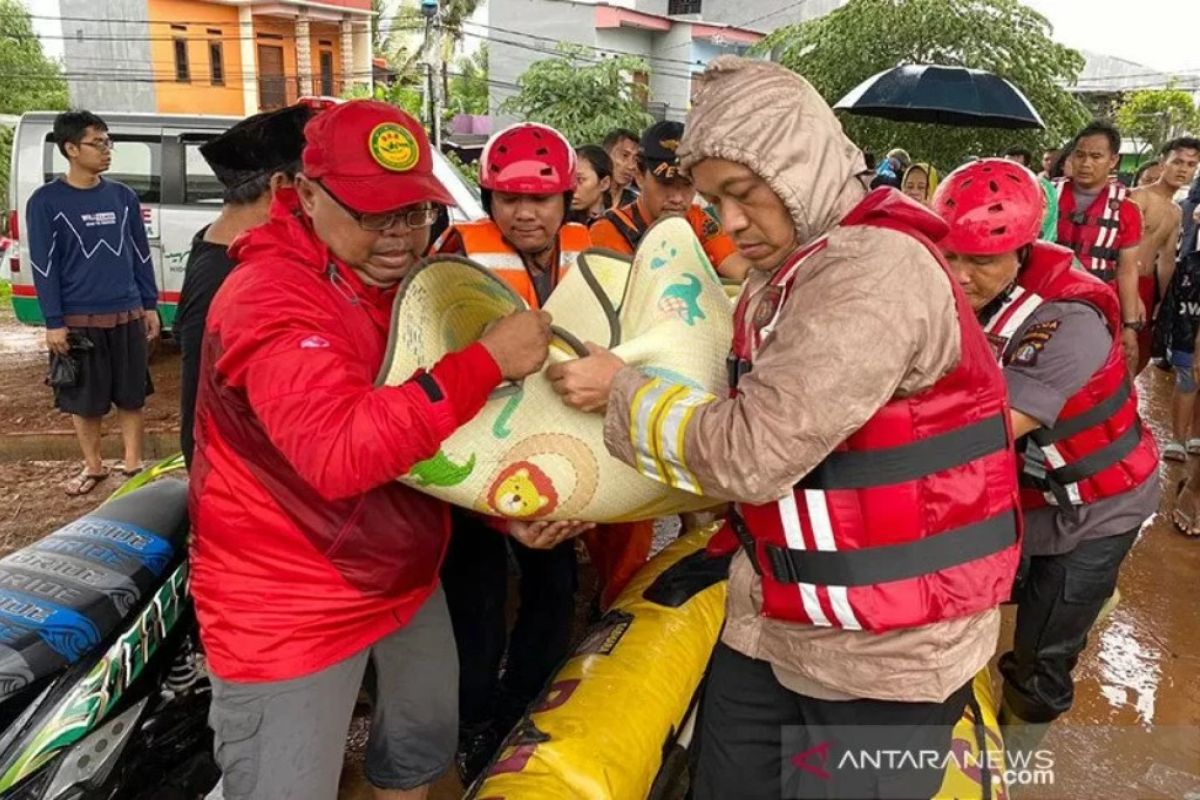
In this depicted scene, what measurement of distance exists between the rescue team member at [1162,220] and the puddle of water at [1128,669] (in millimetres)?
2908

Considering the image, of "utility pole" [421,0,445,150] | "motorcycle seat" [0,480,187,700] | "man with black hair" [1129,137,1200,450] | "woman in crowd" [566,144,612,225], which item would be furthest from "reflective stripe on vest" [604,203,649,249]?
"utility pole" [421,0,445,150]

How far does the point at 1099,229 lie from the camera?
198 inches

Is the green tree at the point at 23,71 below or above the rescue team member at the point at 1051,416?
above

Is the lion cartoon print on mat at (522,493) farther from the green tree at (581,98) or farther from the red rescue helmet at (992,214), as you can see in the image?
the green tree at (581,98)

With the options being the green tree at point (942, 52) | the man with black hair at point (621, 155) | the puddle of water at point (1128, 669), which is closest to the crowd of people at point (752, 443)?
the puddle of water at point (1128, 669)

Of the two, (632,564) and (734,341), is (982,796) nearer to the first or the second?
(734,341)

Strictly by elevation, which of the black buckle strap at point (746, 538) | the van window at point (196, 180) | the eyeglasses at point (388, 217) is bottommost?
the black buckle strap at point (746, 538)

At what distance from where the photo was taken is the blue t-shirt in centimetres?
453

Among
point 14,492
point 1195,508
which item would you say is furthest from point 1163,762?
point 14,492

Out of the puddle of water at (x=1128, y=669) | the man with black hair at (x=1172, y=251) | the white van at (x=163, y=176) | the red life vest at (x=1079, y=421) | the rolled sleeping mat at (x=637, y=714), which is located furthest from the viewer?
the white van at (x=163, y=176)

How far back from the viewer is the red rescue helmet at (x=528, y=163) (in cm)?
266

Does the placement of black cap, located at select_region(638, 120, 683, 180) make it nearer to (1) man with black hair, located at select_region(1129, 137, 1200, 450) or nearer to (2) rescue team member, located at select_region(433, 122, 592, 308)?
(2) rescue team member, located at select_region(433, 122, 592, 308)

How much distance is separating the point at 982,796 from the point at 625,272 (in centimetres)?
152

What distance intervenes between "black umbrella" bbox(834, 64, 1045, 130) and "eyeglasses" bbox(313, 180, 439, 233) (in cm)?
537
